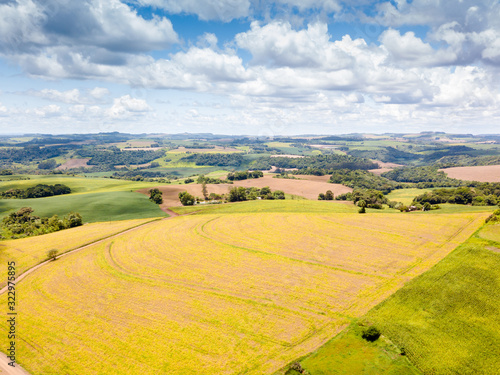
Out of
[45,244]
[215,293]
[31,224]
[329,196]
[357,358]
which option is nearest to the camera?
[357,358]

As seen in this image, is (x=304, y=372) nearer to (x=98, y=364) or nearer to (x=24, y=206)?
(x=98, y=364)

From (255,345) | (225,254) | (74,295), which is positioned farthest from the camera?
(225,254)

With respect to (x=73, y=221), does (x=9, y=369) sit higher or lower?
lower

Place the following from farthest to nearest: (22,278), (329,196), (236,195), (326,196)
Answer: (326,196), (329,196), (236,195), (22,278)

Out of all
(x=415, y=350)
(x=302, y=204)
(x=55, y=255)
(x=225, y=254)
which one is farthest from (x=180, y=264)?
(x=302, y=204)

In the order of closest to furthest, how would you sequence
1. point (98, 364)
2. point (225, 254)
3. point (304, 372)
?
point (304, 372), point (98, 364), point (225, 254)

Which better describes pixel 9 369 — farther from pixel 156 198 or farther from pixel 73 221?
pixel 156 198

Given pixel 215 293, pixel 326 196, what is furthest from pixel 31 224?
pixel 326 196
